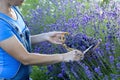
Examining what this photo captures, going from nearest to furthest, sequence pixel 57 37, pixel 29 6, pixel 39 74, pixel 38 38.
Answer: pixel 57 37
pixel 38 38
pixel 39 74
pixel 29 6

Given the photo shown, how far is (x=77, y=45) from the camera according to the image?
10.7ft

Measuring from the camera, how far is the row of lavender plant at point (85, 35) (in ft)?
9.94

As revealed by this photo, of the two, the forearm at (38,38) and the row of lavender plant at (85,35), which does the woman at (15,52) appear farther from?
the row of lavender plant at (85,35)

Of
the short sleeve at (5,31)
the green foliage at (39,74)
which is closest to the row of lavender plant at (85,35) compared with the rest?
the green foliage at (39,74)

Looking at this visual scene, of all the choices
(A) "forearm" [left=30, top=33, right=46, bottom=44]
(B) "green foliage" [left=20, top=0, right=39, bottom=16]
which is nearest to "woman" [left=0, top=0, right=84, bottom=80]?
(A) "forearm" [left=30, top=33, right=46, bottom=44]

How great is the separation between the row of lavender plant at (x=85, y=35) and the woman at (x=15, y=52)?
1.12 feet

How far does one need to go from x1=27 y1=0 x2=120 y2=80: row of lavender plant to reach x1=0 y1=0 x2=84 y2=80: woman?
342 mm

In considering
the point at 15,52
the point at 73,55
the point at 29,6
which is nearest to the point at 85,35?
the point at 73,55

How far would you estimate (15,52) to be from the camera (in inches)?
101

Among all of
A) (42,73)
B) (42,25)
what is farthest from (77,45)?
(42,25)

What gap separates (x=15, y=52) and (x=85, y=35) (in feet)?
2.88

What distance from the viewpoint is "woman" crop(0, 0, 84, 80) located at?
8.37ft

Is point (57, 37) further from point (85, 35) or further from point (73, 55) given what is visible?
point (73, 55)

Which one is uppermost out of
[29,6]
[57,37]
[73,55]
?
[73,55]
